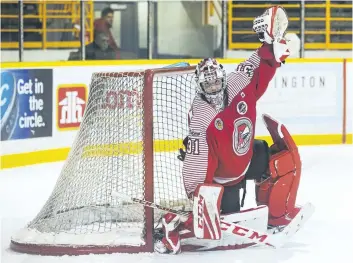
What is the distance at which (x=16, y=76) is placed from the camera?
318 inches

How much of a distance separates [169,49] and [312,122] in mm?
1592

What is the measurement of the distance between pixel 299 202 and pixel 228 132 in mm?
1861

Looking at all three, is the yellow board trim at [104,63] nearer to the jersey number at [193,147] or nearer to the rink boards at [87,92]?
the rink boards at [87,92]

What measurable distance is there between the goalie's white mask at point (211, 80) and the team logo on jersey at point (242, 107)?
0.56 feet

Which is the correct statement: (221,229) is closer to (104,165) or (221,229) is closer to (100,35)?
(104,165)

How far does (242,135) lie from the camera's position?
4.70 metres

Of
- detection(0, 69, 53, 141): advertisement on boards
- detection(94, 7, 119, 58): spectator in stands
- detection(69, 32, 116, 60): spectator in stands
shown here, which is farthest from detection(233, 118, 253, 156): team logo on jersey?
detection(94, 7, 119, 58): spectator in stands

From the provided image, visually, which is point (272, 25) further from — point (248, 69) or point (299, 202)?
point (299, 202)

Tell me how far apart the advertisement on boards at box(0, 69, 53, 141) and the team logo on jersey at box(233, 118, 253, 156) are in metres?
3.58

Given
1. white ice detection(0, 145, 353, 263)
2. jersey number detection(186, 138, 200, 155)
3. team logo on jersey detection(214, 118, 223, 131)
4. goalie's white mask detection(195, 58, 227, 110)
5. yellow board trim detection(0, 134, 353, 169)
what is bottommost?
white ice detection(0, 145, 353, 263)

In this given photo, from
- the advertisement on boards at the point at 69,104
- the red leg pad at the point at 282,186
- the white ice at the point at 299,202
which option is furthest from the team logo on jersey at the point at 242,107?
the advertisement on boards at the point at 69,104

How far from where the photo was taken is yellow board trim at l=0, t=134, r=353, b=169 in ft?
15.9

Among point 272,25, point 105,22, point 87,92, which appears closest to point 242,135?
point 272,25

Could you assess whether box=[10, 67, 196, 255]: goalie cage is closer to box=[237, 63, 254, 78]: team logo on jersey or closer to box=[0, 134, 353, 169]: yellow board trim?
box=[0, 134, 353, 169]: yellow board trim
